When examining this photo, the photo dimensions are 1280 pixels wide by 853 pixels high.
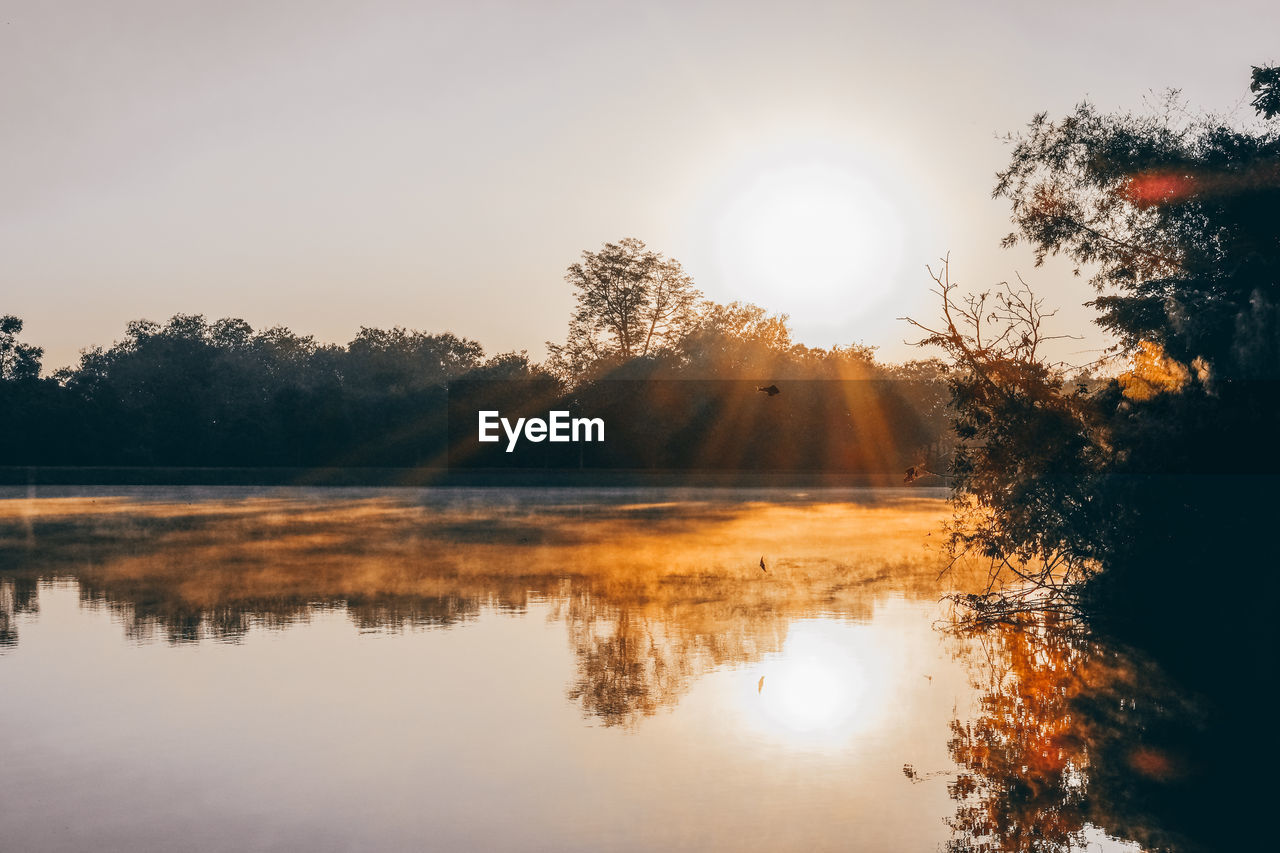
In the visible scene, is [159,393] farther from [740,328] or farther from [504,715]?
[504,715]

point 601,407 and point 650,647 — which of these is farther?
point 601,407

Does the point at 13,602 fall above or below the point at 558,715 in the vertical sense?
above

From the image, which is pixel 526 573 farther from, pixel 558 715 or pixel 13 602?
pixel 558 715

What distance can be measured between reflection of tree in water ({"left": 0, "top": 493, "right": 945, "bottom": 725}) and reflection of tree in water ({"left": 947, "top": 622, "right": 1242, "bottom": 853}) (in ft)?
11.0

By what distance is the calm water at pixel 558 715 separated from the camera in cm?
832

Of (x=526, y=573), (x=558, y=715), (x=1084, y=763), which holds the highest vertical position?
(x=526, y=573)

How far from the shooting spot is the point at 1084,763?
9.95m

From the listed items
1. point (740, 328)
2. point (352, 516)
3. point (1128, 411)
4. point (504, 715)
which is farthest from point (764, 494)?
point (504, 715)

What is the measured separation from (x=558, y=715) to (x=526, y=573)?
12.3 meters

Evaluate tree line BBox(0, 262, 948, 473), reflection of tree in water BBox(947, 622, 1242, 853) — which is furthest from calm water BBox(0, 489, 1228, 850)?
tree line BBox(0, 262, 948, 473)

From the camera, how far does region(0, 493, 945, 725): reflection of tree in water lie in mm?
16125

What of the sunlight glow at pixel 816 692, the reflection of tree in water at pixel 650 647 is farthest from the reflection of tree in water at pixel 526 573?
the sunlight glow at pixel 816 692

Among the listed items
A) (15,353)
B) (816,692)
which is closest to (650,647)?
(816,692)

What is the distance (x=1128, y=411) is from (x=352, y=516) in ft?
96.6
